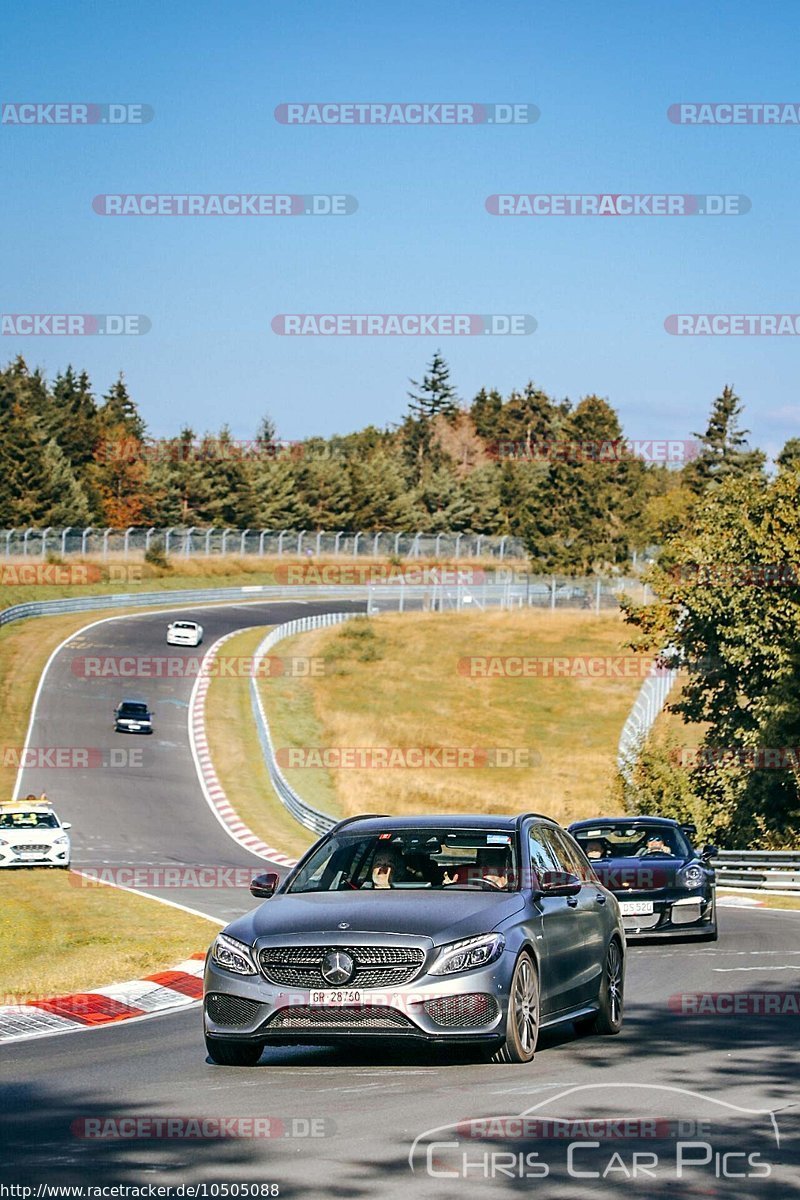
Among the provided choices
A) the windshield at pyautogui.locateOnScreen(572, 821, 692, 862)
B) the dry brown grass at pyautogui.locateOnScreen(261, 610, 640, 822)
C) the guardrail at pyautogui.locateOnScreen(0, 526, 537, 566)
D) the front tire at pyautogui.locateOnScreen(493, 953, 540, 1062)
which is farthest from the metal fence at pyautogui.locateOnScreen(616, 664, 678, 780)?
the front tire at pyautogui.locateOnScreen(493, 953, 540, 1062)

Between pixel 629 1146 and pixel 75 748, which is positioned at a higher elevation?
pixel 629 1146

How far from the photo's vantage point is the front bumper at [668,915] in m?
19.9

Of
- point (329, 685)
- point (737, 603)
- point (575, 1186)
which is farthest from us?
point (329, 685)

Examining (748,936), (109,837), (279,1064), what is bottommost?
(109,837)

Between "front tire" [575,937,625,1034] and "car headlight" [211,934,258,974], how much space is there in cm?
278

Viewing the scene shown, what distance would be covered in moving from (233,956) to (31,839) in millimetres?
26463

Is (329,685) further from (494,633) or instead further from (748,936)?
(748,936)

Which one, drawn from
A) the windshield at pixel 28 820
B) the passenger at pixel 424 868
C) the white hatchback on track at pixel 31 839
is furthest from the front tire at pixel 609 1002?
the windshield at pixel 28 820

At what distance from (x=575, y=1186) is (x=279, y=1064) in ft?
12.6

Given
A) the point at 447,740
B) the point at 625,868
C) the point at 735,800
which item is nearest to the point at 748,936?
the point at 625,868

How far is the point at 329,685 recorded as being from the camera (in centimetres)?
7338

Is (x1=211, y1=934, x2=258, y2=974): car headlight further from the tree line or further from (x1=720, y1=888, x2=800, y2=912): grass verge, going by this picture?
the tree line

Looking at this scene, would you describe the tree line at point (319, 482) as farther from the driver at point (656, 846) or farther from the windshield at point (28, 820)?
the driver at point (656, 846)

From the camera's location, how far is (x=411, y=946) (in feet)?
32.4
